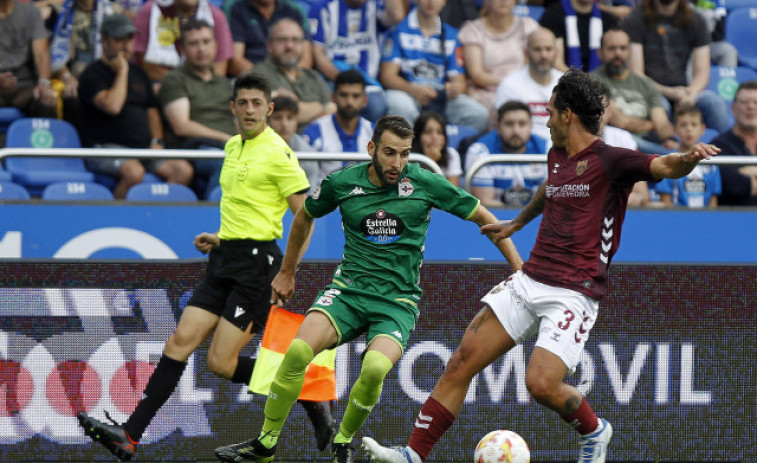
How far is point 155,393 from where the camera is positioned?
621 cm

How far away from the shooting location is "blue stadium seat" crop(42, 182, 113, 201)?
8219 mm

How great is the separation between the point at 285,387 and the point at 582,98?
88.5 inches

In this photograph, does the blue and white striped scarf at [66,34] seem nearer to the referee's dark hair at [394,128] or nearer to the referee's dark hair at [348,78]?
the referee's dark hair at [348,78]

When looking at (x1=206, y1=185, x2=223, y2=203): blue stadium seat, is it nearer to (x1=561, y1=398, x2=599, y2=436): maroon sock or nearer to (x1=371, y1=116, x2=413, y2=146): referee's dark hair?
(x1=371, y1=116, x2=413, y2=146): referee's dark hair

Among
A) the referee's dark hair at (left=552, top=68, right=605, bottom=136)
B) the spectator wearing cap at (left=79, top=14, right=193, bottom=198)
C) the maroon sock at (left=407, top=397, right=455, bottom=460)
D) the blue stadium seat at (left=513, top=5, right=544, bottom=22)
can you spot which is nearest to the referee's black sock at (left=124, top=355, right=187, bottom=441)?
the maroon sock at (left=407, top=397, right=455, bottom=460)

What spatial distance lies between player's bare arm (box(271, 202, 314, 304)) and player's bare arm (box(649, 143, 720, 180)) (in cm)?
201

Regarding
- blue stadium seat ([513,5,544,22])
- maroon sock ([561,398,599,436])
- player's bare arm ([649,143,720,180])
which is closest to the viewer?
player's bare arm ([649,143,720,180])

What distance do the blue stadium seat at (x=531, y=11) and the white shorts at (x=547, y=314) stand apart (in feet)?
19.2

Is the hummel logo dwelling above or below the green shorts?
below

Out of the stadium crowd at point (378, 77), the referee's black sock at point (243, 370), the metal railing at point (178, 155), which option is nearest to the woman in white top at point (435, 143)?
the stadium crowd at point (378, 77)

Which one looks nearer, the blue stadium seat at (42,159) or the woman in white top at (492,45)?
the blue stadium seat at (42,159)

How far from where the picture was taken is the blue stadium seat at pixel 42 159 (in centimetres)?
815

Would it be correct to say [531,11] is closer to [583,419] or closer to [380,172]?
[380,172]

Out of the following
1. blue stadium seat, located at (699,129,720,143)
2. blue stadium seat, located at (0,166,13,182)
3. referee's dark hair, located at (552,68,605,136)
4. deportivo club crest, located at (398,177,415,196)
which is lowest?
blue stadium seat, located at (699,129,720,143)
